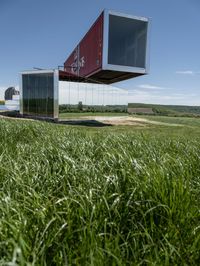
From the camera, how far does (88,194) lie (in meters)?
2.61

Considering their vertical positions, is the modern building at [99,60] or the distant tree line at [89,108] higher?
the modern building at [99,60]

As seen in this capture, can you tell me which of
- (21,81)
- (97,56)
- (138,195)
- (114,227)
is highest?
(97,56)

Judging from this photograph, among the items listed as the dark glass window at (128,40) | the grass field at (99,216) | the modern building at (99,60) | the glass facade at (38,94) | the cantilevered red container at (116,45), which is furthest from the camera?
the glass facade at (38,94)

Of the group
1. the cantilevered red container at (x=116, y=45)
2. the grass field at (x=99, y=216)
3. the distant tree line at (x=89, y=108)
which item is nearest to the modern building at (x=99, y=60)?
the cantilevered red container at (x=116, y=45)

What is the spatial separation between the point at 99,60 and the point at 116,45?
7.58m

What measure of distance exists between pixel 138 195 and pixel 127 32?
23016mm

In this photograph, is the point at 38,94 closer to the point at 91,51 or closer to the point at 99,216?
the point at 91,51

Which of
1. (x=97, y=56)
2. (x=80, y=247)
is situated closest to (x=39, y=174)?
(x=80, y=247)

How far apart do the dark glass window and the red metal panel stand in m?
1.34

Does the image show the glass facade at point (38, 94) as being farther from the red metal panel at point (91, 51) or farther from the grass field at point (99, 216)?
the grass field at point (99, 216)

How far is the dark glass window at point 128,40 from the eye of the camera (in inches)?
823

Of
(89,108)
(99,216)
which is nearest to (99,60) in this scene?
(89,108)

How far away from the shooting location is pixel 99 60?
20078 millimetres

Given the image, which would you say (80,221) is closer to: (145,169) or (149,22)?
(145,169)
